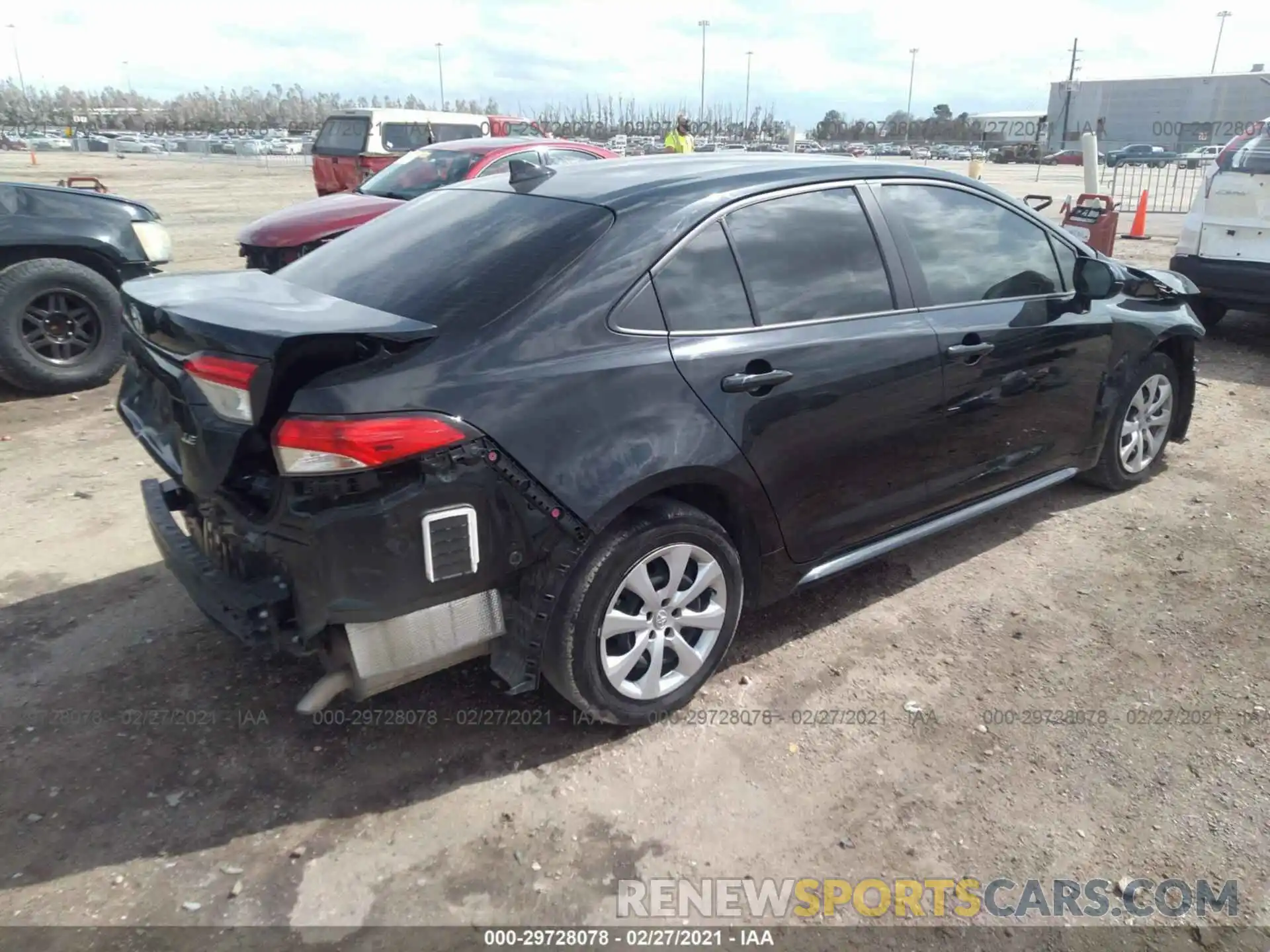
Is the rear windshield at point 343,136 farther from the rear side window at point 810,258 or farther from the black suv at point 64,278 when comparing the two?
the rear side window at point 810,258

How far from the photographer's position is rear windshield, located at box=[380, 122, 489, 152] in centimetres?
1445

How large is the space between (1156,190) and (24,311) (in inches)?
1046

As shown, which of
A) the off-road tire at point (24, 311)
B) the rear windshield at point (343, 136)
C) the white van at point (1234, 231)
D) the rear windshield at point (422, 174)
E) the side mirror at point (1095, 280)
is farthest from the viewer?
the rear windshield at point (343, 136)

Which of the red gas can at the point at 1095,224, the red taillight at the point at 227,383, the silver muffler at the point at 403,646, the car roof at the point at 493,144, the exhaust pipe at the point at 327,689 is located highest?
the car roof at the point at 493,144

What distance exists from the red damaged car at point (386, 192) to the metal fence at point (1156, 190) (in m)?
10.7

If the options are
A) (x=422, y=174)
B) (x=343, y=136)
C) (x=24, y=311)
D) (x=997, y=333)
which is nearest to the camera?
(x=997, y=333)

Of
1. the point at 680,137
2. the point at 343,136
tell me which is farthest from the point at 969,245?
the point at 680,137

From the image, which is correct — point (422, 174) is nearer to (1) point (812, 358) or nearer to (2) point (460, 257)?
(2) point (460, 257)

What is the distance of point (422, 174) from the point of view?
9219 millimetres

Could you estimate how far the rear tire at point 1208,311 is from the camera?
804 centimetres

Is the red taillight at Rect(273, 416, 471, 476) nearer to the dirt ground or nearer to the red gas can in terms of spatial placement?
the dirt ground

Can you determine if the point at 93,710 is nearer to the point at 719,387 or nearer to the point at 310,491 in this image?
the point at 310,491

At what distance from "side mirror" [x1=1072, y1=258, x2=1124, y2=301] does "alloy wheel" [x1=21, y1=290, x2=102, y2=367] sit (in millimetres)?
6234

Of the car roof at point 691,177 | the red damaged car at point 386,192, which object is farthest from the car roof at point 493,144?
the car roof at point 691,177
